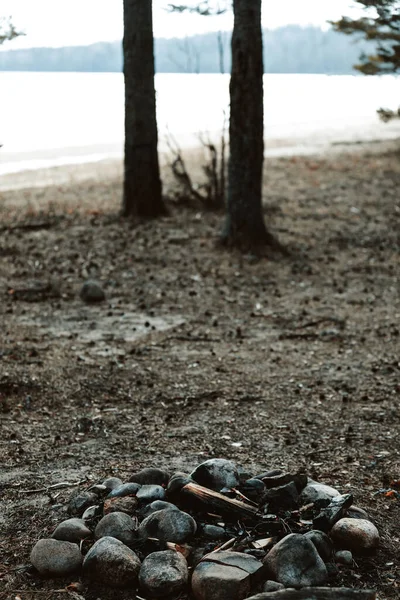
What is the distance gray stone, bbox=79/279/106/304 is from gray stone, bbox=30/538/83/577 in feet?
15.4

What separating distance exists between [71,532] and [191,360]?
2.87m

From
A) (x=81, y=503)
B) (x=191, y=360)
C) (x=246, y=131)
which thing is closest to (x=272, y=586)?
(x=81, y=503)

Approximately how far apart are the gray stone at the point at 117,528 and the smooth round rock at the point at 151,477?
43cm

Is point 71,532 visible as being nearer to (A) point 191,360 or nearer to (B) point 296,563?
(B) point 296,563

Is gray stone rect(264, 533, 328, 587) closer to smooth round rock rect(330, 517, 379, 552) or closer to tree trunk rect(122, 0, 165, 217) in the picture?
smooth round rock rect(330, 517, 379, 552)

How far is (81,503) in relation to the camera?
11.9ft

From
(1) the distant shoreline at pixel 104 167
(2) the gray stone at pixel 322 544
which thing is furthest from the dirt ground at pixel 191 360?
(1) the distant shoreline at pixel 104 167

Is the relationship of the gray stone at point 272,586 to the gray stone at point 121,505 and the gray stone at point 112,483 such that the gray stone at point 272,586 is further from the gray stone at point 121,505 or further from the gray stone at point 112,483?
the gray stone at point 112,483

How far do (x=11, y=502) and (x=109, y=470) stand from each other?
58 cm

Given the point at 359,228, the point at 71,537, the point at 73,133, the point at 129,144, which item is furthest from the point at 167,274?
the point at 73,133

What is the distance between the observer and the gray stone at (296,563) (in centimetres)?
300

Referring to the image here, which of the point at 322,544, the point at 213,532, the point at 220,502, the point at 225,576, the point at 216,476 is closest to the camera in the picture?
the point at 225,576

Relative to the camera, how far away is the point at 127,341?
21.6ft

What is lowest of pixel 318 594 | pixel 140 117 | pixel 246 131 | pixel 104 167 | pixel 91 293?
pixel 318 594
